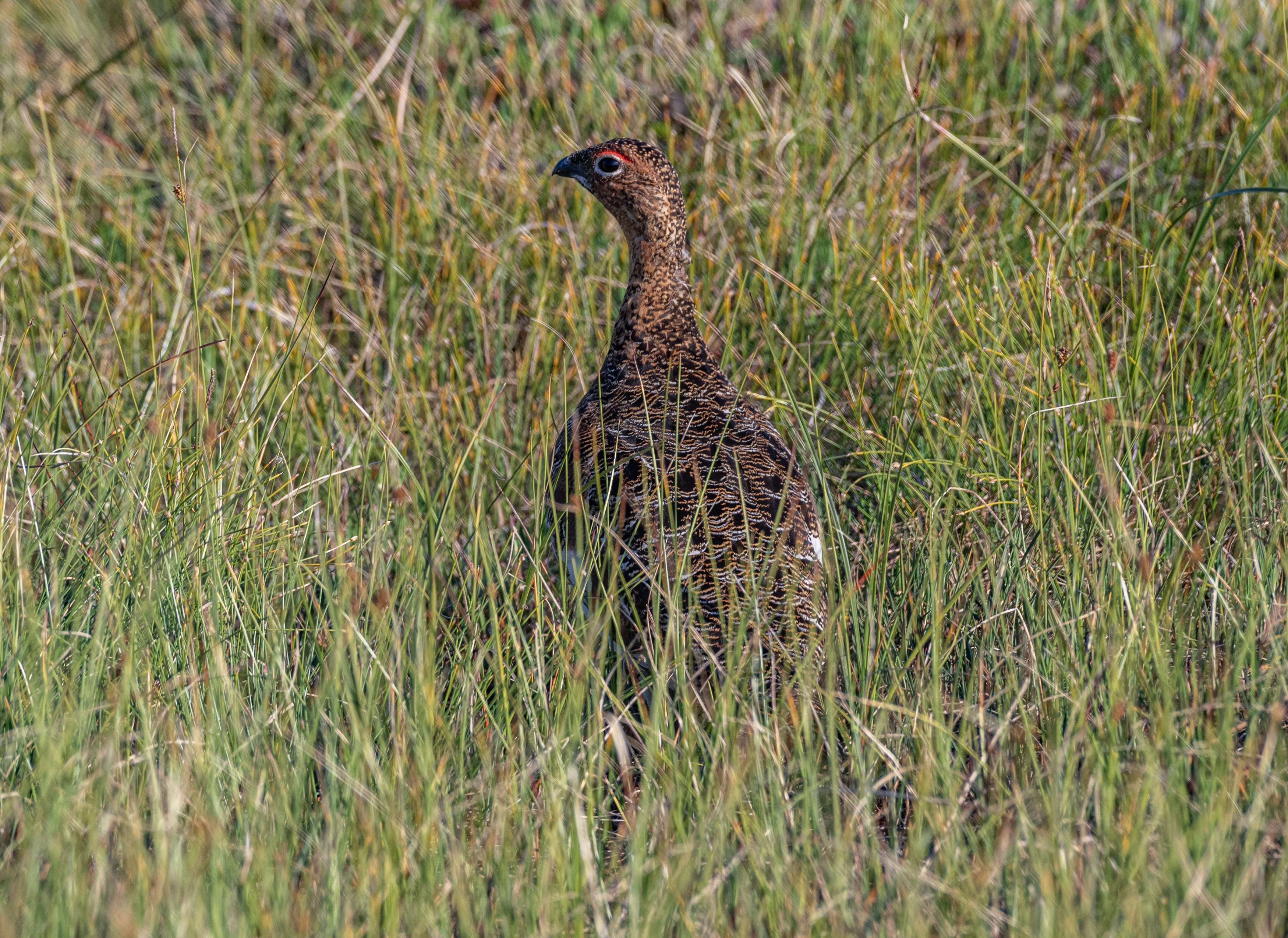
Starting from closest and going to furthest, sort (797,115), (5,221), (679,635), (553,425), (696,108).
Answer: (679,635), (553,425), (5,221), (797,115), (696,108)

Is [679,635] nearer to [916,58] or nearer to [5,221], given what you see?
[5,221]

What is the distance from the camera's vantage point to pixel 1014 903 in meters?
1.85

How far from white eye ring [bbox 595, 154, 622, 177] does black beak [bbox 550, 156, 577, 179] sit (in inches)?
4.8

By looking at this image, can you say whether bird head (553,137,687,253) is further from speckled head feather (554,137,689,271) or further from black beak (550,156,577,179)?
black beak (550,156,577,179)

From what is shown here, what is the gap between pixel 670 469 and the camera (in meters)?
3.02

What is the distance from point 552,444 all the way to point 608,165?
2.81 ft

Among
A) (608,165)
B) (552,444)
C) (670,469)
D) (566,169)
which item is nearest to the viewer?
(670,469)

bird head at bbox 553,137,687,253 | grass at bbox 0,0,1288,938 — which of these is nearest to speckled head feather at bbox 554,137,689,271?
bird head at bbox 553,137,687,253

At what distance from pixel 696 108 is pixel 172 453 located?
105 inches

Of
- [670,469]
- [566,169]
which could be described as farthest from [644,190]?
[670,469]

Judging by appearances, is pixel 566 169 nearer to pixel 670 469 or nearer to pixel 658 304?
pixel 658 304

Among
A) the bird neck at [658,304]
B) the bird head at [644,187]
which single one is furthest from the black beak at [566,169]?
the bird neck at [658,304]

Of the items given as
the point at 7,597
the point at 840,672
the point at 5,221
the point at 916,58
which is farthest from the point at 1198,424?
the point at 5,221

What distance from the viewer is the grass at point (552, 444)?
199 centimetres
